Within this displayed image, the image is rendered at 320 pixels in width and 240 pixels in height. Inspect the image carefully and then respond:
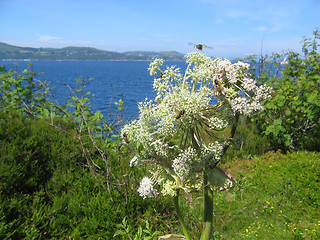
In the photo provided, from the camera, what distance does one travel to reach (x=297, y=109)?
7219mm

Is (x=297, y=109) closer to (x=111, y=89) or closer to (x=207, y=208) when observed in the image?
(x=111, y=89)

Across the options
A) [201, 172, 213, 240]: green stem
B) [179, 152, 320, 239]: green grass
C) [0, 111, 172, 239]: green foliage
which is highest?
[201, 172, 213, 240]: green stem

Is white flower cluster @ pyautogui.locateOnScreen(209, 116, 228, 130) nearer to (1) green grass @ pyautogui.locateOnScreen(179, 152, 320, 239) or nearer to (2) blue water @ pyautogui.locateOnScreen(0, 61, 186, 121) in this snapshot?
(2) blue water @ pyautogui.locateOnScreen(0, 61, 186, 121)

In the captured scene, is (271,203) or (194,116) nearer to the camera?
(194,116)

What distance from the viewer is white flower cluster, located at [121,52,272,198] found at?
4.24ft

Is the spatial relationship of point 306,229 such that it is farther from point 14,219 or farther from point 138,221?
point 14,219

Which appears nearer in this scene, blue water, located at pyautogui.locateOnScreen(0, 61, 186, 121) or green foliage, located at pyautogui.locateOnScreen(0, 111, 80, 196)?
green foliage, located at pyautogui.locateOnScreen(0, 111, 80, 196)

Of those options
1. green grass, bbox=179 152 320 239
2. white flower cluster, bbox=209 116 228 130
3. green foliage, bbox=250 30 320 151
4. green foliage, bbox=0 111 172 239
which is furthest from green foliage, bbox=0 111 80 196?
green foliage, bbox=250 30 320 151

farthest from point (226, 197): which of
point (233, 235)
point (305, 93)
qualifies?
point (305, 93)

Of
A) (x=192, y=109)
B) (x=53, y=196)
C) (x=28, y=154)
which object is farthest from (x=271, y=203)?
(x=28, y=154)

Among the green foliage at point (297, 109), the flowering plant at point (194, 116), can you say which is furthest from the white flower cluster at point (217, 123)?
the green foliage at point (297, 109)

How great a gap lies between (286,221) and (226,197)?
1456 millimetres

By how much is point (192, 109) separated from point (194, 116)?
0.04 m

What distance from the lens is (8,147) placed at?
4.16 m
